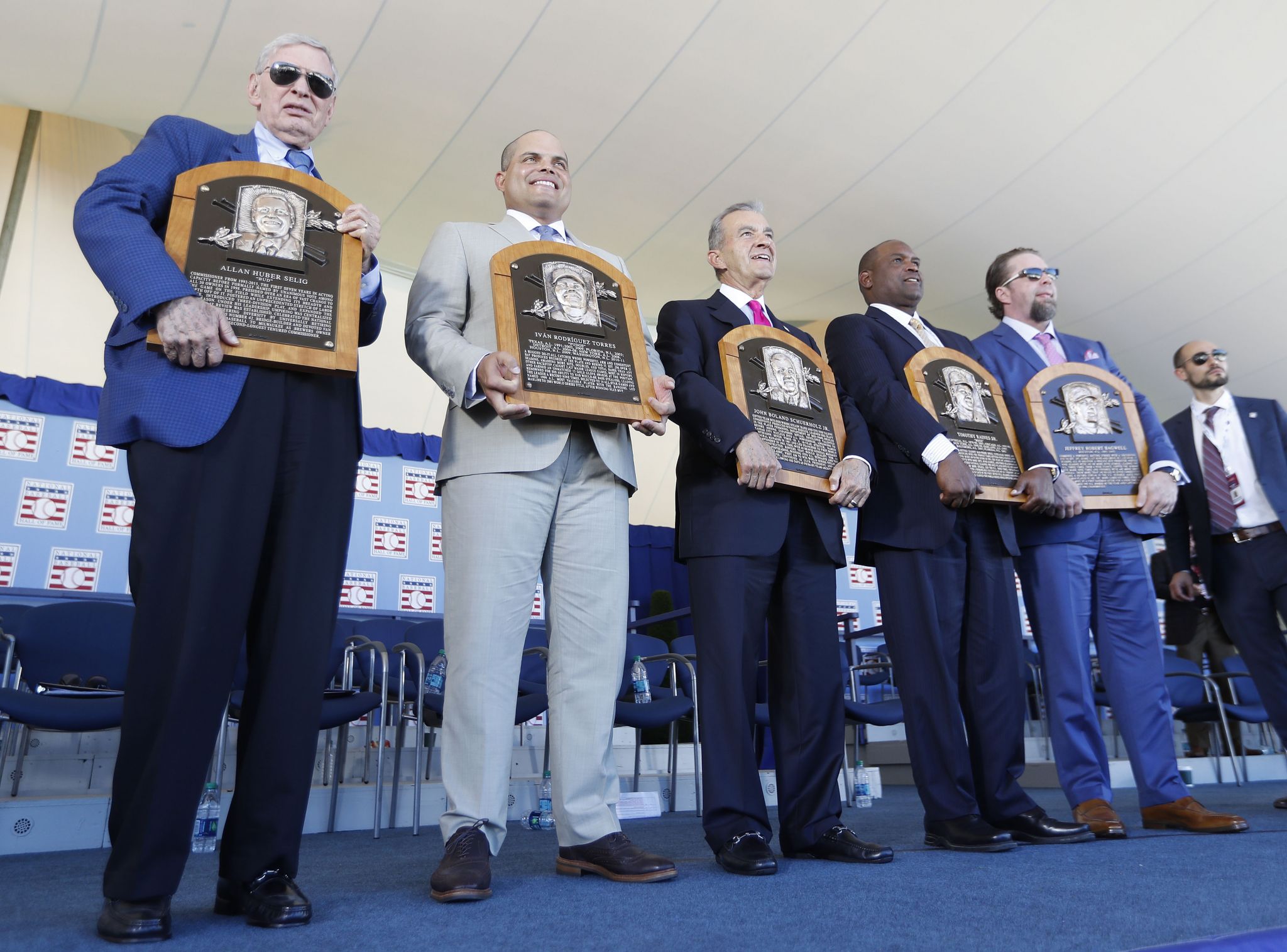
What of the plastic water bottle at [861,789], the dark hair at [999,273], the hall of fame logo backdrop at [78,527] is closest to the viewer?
the dark hair at [999,273]

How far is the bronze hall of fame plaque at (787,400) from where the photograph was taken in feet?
8.23

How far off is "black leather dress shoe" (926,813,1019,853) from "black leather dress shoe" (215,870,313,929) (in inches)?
61.6

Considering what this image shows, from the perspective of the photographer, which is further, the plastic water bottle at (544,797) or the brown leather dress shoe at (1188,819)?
the plastic water bottle at (544,797)

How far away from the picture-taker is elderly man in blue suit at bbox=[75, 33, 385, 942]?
5.25ft

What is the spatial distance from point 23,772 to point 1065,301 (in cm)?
1020

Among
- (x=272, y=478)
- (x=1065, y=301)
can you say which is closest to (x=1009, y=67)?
(x=1065, y=301)

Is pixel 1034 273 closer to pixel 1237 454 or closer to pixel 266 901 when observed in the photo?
pixel 1237 454

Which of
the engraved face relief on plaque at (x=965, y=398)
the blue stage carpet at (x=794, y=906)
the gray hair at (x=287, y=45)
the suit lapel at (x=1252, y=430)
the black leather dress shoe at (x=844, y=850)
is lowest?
the blue stage carpet at (x=794, y=906)

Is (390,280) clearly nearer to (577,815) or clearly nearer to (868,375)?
(868,375)

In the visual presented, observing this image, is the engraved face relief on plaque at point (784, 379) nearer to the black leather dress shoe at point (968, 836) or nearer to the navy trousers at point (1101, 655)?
the navy trousers at point (1101, 655)

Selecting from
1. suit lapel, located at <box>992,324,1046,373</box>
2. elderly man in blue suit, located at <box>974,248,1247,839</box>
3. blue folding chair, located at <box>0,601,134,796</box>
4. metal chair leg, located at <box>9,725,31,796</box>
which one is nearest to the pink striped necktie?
elderly man in blue suit, located at <box>974,248,1247,839</box>

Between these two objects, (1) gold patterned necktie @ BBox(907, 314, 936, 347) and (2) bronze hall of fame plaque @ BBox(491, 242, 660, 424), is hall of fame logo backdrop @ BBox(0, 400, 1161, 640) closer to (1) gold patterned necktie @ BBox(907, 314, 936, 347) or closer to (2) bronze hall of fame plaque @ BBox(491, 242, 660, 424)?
(1) gold patterned necktie @ BBox(907, 314, 936, 347)

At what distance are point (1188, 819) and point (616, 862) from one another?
6.18 feet

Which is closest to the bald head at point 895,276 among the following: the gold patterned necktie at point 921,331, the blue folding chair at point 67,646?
→ the gold patterned necktie at point 921,331
